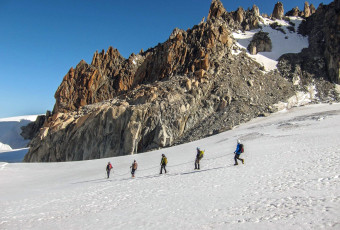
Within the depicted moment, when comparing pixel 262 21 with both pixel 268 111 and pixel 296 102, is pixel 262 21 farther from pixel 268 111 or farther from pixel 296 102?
pixel 268 111

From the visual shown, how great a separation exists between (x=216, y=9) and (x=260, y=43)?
21411 millimetres

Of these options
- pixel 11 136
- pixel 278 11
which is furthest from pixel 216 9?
pixel 11 136

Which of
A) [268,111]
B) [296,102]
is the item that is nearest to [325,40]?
[296,102]

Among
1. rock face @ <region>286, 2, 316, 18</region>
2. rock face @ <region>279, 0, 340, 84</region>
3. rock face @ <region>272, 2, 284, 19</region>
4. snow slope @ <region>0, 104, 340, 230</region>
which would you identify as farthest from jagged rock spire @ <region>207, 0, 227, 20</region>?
snow slope @ <region>0, 104, 340, 230</region>

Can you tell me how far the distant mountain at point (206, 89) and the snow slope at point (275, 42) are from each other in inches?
8.8

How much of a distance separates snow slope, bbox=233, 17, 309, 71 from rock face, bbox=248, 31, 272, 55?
3.72 feet

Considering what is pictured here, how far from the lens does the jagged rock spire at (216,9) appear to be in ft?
243

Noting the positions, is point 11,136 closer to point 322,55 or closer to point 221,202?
point 322,55

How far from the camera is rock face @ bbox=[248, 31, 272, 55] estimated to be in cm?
6037

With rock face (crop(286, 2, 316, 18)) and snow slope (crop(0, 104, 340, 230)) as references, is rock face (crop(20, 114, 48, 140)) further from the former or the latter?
rock face (crop(286, 2, 316, 18))

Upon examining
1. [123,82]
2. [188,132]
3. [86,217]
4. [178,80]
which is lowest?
[86,217]

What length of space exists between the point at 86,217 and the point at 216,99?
37.0 metres

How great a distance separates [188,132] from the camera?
3922 centimetres

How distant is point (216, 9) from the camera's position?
7469 centimetres
